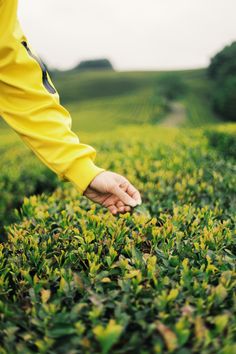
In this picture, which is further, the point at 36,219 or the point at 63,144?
the point at 36,219

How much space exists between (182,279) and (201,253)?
0.31 meters

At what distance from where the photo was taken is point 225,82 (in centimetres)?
5612

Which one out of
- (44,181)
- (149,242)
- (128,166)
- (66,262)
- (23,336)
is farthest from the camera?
(44,181)

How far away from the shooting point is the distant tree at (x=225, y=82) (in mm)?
50719

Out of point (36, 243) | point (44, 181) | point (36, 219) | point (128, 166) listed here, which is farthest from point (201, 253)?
point (44, 181)

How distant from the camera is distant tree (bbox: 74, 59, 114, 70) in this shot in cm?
12312

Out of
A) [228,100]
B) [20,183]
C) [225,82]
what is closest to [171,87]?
[225,82]

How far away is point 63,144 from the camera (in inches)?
83.0

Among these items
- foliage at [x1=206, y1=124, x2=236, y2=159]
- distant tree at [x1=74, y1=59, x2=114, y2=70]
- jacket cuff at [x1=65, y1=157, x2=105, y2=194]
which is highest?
jacket cuff at [x1=65, y1=157, x2=105, y2=194]

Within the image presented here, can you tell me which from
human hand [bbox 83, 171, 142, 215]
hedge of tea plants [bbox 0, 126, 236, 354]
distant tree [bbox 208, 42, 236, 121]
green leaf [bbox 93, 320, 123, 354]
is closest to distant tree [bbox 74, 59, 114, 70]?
distant tree [bbox 208, 42, 236, 121]

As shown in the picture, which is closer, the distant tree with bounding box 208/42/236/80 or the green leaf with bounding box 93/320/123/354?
the green leaf with bounding box 93/320/123/354

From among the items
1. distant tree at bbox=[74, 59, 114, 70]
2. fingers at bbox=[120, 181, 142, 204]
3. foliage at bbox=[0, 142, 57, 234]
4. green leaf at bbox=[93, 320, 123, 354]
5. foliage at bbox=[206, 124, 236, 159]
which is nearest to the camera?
green leaf at bbox=[93, 320, 123, 354]

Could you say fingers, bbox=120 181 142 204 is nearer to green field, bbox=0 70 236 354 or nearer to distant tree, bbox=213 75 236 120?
green field, bbox=0 70 236 354

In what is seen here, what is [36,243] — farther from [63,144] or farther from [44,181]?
[44,181]
